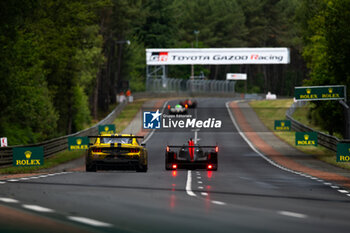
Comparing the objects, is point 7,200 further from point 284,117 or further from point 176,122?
point 284,117

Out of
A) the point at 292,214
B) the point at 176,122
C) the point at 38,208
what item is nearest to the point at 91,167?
the point at 38,208

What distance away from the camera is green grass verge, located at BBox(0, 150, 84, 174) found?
98.4ft

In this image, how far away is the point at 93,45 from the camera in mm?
78562

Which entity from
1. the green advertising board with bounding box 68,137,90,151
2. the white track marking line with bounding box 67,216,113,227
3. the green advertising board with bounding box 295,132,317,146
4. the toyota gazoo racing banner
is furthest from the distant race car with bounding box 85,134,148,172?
the toyota gazoo racing banner

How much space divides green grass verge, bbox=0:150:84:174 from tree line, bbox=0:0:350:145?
13.0 ft

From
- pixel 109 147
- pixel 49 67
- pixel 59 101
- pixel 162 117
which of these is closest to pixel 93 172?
pixel 109 147

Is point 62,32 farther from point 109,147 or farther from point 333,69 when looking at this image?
point 109,147

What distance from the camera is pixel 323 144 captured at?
172ft

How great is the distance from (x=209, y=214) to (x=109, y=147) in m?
13.2

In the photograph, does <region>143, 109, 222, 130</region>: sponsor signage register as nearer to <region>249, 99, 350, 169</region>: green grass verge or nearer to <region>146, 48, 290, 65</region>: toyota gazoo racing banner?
<region>249, 99, 350, 169</region>: green grass verge

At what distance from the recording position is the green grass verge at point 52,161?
98.4 ft

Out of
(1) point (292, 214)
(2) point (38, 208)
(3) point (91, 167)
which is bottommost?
(1) point (292, 214)

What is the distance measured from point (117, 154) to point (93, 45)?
54.7 m

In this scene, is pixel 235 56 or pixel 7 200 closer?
pixel 7 200
